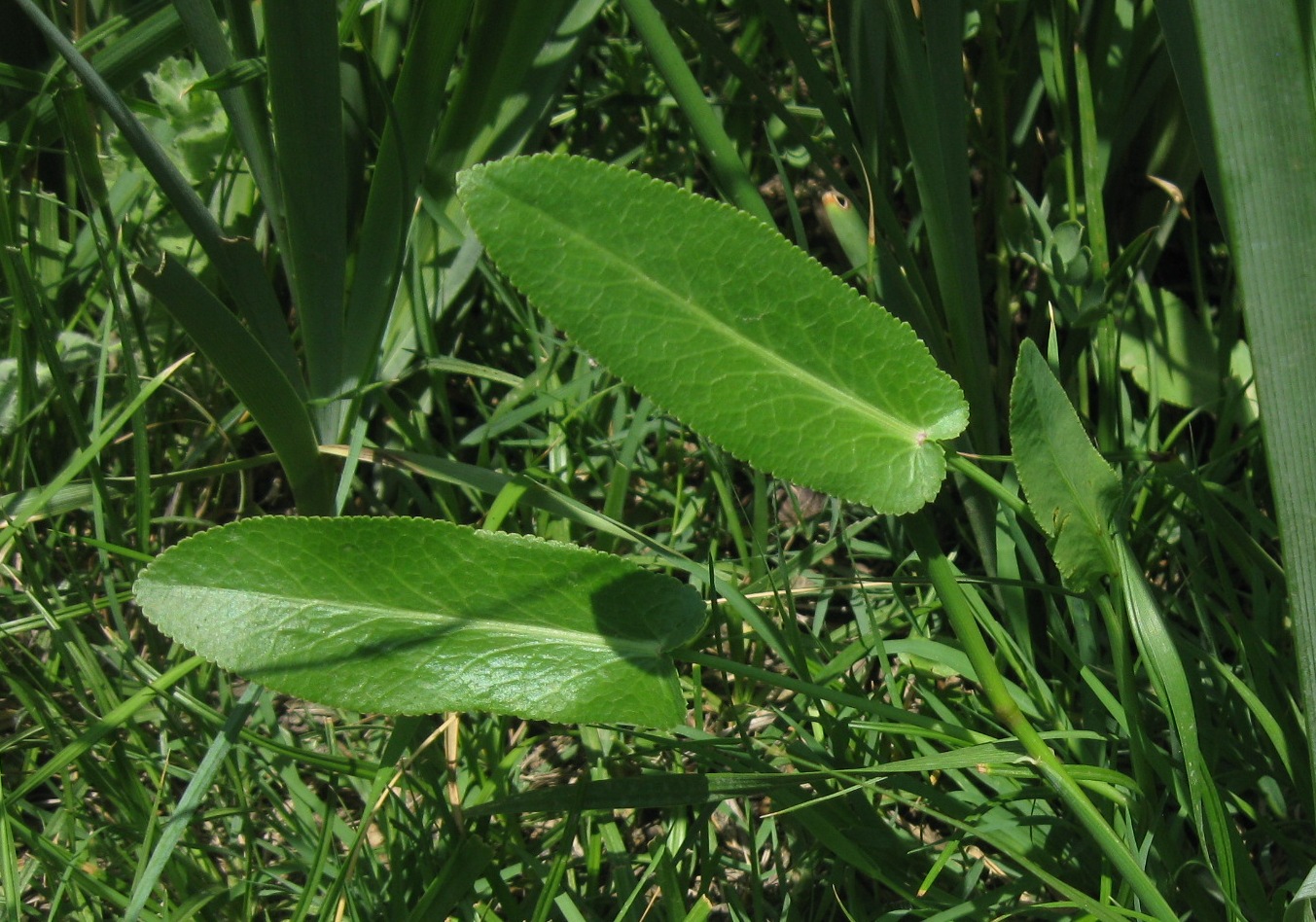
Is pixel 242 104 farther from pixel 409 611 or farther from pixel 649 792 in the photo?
pixel 649 792

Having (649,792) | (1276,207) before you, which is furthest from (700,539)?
(1276,207)

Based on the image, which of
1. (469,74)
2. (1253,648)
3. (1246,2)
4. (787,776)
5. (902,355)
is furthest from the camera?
(469,74)

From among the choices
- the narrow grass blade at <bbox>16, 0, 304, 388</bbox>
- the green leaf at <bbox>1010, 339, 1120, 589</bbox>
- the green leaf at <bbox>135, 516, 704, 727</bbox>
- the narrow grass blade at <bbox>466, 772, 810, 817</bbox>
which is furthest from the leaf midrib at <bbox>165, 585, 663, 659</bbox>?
the narrow grass blade at <bbox>16, 0, 304, 388</bbox>

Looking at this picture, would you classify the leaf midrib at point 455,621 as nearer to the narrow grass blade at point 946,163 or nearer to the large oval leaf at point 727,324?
the large oval leaf at point 727,324

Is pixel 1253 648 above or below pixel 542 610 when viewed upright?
below

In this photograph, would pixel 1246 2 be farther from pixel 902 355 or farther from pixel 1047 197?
pixel 1047 197

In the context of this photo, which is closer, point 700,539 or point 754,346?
point 754,346

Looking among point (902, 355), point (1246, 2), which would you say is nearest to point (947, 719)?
point (902, 355)
